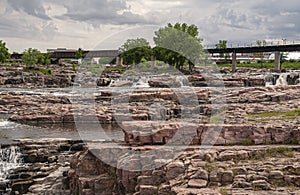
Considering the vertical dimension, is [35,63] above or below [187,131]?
above

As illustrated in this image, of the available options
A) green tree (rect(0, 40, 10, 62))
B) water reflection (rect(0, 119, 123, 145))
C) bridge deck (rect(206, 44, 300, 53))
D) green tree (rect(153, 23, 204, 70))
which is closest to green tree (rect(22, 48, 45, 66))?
green tree (rect(0, 40, 10, 62))

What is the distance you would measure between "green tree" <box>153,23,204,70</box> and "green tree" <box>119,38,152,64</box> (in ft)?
24.8

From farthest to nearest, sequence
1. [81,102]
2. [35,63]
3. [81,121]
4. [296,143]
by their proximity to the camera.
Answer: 1. [35,63]
2. [81,102]
3. [81,121]
4. [296,143]

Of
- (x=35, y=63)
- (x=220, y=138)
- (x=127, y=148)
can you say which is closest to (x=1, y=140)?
(x=127, y=148)

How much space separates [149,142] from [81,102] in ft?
110

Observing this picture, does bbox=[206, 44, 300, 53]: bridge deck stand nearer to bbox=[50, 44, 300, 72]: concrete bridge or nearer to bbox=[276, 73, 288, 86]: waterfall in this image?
bbox=[50, 44, 300, 72]: concrete bridge

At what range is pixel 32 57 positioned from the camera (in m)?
107

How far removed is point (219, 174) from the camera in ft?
52.4

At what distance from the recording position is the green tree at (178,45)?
92312mm

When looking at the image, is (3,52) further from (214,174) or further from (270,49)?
(214,174)

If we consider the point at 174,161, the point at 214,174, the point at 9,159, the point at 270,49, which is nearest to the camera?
the point at 214,174

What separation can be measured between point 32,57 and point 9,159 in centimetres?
8402

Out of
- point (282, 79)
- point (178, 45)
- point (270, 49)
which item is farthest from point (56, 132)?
point (270, 49)

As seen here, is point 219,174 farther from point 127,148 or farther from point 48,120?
point 48,120
